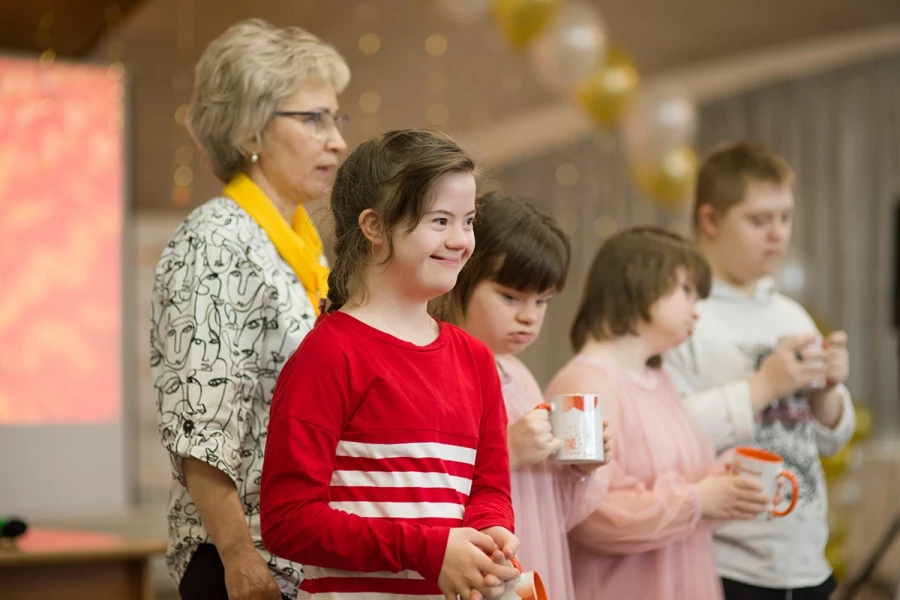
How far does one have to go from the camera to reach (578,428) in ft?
4.88

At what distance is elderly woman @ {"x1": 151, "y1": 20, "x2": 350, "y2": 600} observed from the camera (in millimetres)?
1386

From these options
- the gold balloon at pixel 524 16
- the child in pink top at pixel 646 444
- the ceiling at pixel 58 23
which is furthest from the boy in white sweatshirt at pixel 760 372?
the ceiling at pixel 58 23

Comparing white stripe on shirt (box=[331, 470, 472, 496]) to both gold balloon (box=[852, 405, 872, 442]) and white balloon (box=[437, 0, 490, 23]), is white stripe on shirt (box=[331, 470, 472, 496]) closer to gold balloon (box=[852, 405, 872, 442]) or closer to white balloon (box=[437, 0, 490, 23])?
white balloon (box=[437, 0, 490, 23])

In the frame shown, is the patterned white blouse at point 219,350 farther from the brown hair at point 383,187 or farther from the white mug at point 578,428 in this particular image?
the white mug at point 578,428

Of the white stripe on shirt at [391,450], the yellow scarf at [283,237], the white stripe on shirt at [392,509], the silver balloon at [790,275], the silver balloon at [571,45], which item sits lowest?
the white stripe on shirt at [392,509]

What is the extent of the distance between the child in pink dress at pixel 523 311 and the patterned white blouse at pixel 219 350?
271 millimetres

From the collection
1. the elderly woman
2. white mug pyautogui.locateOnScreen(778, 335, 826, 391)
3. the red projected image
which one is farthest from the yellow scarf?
the red projected image

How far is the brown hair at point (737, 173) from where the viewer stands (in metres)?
2.19

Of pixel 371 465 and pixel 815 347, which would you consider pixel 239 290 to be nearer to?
pixel 371 465

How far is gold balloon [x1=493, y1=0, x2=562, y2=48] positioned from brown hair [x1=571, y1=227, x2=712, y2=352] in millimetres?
2581

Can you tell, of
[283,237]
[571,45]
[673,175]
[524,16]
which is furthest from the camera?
[673,175]

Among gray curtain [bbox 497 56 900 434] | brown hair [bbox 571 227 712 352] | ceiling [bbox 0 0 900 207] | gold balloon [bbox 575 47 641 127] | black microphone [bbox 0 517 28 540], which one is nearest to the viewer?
brown hair [bbox 571 227 712 352]

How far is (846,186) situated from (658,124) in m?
2.22

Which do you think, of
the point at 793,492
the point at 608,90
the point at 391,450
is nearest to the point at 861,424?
the point at 608,90
